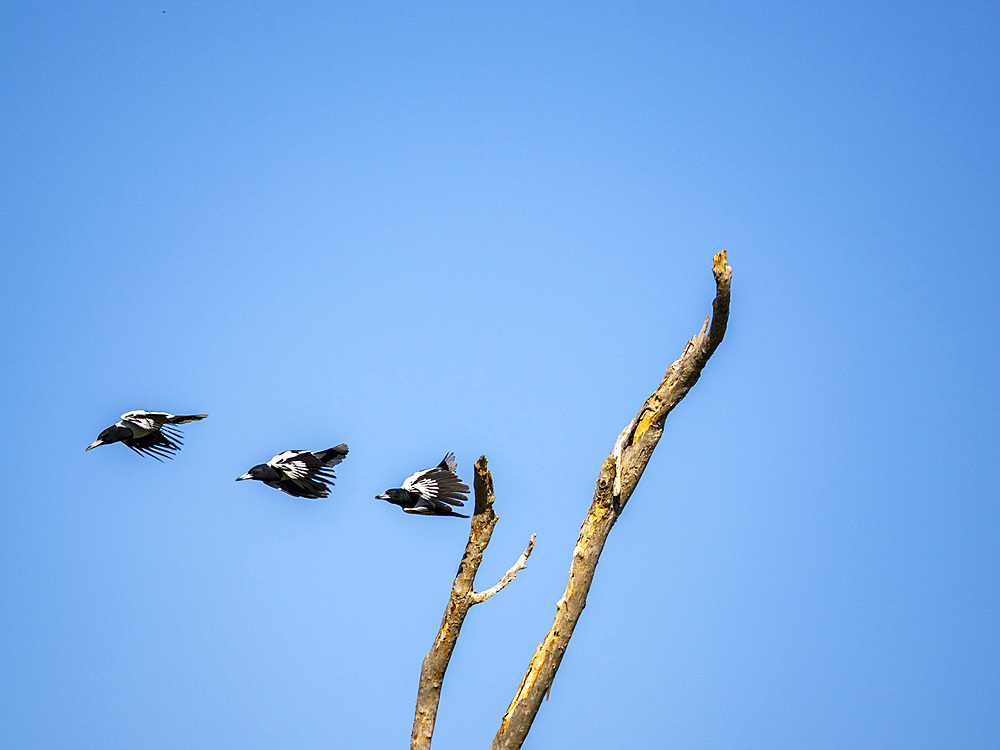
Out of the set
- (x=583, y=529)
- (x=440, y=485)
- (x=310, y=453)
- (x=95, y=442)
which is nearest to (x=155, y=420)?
(x=95, y=442)

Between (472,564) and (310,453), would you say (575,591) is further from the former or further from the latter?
(310,453)

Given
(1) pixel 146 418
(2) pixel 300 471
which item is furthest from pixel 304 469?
(1) pixel 146 418

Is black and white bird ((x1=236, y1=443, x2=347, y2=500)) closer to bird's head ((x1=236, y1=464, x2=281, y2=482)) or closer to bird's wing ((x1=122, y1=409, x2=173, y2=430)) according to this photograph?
bird's head ((x1=236, y1=464, x2=281, y2=482))

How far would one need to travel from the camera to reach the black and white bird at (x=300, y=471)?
251 inches

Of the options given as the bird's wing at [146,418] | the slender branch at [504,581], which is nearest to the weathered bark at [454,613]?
the slender branch at [504,581]

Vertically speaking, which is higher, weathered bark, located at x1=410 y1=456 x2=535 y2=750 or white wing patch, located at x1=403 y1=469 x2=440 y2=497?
white wing patch, located at x1=403 y1=469 x2=440 y2=497

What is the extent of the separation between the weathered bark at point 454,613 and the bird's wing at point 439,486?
341mm

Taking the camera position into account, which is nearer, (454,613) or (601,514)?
(601,514)

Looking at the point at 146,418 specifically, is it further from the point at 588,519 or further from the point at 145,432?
the point at 588,519

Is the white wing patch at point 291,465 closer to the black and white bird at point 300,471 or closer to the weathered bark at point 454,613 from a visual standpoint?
the black and white bird at point 300,471

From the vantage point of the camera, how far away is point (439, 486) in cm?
638

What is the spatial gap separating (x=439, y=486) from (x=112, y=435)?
2.21 meters

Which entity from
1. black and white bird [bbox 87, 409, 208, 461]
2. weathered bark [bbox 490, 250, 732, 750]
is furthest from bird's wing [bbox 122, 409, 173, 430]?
weathered bark [bbox 490, 250, 732, 750]

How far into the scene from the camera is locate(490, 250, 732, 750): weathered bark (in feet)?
19.1
